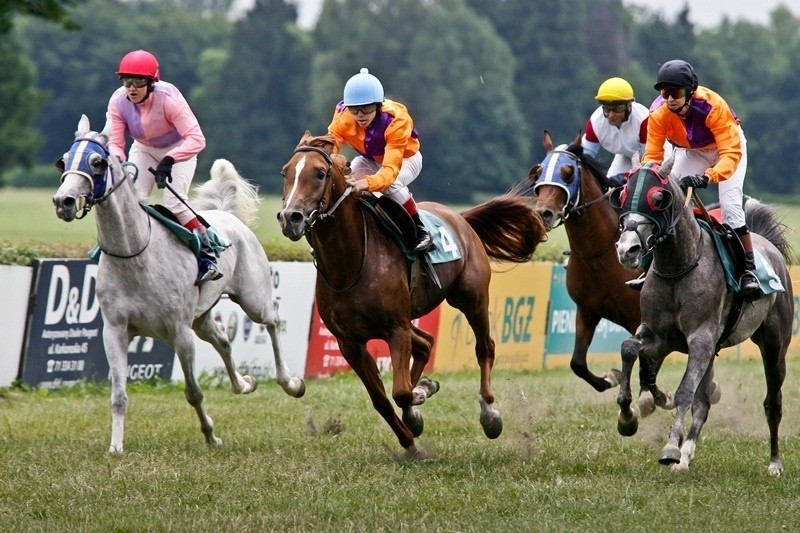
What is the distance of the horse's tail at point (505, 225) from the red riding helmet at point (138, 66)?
8.68 feet

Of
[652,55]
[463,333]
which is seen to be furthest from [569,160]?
[652,55]

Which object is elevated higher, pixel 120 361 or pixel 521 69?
pixel 521 69

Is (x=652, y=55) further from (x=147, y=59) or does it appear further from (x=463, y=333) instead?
(x=147, y=59)

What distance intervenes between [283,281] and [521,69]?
198 feet

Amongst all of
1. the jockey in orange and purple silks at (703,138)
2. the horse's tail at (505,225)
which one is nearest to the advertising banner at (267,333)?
the horse's tail at (505,225)

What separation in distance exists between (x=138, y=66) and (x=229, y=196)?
2334 mm

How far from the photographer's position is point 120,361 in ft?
27.7

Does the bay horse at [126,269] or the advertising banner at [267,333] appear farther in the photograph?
the advertising banner at [267,333]

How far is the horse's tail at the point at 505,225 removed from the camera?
10062 millimetres

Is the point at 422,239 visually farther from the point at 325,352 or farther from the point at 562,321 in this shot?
the point at 562,321

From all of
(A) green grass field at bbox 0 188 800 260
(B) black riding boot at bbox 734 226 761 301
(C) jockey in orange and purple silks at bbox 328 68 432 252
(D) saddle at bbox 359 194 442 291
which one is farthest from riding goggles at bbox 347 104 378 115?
(A) green grass field at bbox 0 188 800 260

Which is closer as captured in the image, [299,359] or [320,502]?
[320,502]

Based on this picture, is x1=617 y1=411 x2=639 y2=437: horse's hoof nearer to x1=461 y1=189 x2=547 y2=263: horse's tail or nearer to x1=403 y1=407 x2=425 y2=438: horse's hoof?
x1=403 y1=407 x2=425 y2=438: horse's hoof

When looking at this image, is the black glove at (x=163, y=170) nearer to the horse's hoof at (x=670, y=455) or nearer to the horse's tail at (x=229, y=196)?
the horse's tail at (x=229, y=196)
